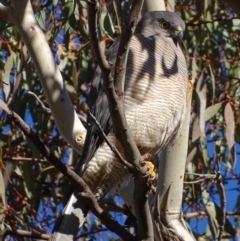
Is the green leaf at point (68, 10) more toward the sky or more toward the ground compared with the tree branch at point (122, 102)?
more toward the sky

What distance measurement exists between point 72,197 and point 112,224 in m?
0.39

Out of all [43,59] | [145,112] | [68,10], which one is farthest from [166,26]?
[43,59]

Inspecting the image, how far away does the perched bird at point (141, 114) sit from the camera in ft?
11.0

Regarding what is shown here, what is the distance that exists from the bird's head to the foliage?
13 cm

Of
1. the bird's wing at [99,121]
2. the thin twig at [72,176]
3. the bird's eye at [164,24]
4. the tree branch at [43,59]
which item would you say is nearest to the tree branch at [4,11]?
the tree branch at [43,59]

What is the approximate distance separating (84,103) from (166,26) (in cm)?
137

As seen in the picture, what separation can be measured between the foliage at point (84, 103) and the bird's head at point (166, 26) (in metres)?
0.13

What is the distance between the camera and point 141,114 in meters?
3.36

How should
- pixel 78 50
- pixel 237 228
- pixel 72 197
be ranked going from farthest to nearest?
pixel 78 50
pixel 237 228
pixel 72 197

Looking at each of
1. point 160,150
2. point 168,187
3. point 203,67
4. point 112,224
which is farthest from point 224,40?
point 112,224

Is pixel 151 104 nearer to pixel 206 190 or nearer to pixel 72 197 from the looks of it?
pixel 72 197

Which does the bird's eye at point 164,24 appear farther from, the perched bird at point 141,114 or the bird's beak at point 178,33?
the perched bird at point 141,114

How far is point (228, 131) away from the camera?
3.75 meters

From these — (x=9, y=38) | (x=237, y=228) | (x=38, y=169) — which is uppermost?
(x=9, y=38)
